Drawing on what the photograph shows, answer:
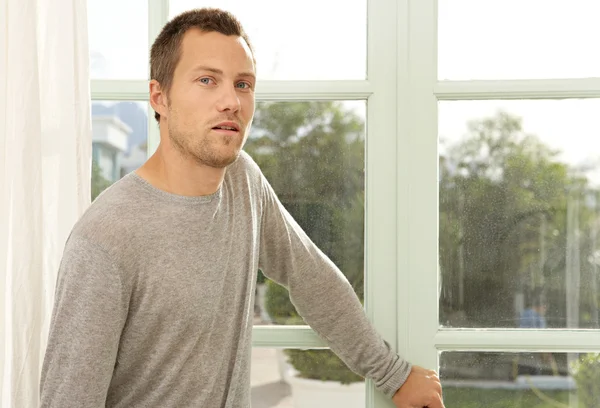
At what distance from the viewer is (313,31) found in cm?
195

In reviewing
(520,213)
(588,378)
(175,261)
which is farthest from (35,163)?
(588,378)

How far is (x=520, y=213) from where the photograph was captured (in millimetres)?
1906

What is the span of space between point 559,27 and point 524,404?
0.96 metres

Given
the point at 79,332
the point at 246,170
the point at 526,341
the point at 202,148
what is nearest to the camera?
the point at 79,332

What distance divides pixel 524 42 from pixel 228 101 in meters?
0.84

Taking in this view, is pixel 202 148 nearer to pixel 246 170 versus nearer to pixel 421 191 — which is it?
pixel 246 170

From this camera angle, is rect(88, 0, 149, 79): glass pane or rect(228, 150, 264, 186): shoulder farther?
rect(88, 0, 149, 79): glass pane

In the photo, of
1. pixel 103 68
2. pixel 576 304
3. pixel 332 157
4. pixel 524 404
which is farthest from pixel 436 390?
pixel 103 68

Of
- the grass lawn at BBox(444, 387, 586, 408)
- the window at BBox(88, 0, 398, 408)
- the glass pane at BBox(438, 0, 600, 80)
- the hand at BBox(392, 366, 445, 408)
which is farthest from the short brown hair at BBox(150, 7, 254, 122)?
the grass lawn at BBox(444, 387, 586, 408)

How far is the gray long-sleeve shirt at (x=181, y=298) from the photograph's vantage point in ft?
4.71

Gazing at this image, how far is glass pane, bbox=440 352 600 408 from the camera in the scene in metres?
1.89

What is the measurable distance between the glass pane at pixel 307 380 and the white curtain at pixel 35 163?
56 cm

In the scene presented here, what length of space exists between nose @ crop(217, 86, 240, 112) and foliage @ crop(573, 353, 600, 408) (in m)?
1.08

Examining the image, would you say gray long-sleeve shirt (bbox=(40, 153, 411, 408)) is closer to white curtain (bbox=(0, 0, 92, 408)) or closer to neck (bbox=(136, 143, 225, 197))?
neck (bbox=(136, 143, 225, 197))
